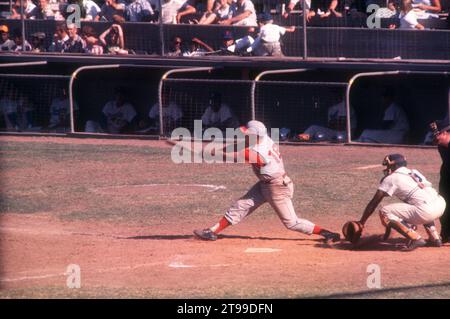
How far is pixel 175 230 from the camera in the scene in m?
13.4

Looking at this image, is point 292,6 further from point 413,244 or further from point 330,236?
point 413,244

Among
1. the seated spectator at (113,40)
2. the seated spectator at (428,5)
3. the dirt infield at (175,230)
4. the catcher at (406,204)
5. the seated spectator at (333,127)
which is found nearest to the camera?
the dirt infield at (175,230)

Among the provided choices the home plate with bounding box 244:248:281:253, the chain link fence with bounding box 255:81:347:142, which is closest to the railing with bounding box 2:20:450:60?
the chain link fence with bounding box 255:81:347:142

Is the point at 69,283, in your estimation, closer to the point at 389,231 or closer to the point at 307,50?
the point at 389,231

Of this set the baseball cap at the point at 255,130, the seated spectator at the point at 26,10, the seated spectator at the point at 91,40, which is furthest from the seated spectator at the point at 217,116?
the baseball cap at the point at 255,130

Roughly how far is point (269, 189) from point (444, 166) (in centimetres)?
202

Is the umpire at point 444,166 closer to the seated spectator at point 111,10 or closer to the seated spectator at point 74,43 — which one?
the seated spectator at point 111,10

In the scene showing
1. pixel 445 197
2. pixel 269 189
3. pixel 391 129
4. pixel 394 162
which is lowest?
pixel 391 129

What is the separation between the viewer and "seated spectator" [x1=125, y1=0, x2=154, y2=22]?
76.0ft

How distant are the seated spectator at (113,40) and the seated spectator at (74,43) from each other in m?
0.50

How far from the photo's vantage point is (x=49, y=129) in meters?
23.5

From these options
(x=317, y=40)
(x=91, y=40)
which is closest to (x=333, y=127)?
(x=317, y=40)

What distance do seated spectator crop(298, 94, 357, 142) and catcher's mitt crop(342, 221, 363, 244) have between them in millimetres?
9017

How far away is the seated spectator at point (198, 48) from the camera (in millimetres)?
22391
